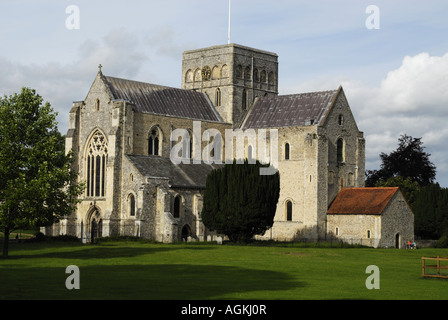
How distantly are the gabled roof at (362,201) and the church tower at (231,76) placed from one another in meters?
14.9

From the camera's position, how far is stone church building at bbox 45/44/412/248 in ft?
217

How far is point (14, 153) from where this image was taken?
46094mm

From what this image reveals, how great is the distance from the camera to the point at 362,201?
67.5m

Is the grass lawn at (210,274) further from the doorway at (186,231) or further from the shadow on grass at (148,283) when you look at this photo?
the doorway at (186,231)

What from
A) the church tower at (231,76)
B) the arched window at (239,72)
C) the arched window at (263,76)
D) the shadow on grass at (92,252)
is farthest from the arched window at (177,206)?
the arched window at (263,76)

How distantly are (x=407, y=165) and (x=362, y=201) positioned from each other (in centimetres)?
3367

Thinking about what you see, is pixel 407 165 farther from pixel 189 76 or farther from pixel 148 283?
pixel 148 283

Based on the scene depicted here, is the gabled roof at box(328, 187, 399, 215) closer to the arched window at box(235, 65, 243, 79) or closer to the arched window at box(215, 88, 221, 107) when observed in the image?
the arched window at box(215, 88, 221, 107)

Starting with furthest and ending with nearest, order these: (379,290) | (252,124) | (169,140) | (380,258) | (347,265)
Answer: (252,124) → (169,140) → (380,258) → (347,265) → (379,290)

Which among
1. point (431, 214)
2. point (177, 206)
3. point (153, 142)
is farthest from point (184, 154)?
point (431, 214)

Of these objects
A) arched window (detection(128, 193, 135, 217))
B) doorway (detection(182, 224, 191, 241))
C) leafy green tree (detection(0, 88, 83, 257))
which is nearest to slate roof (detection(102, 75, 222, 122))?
arched window (detection(128, 193, 135, 217))
